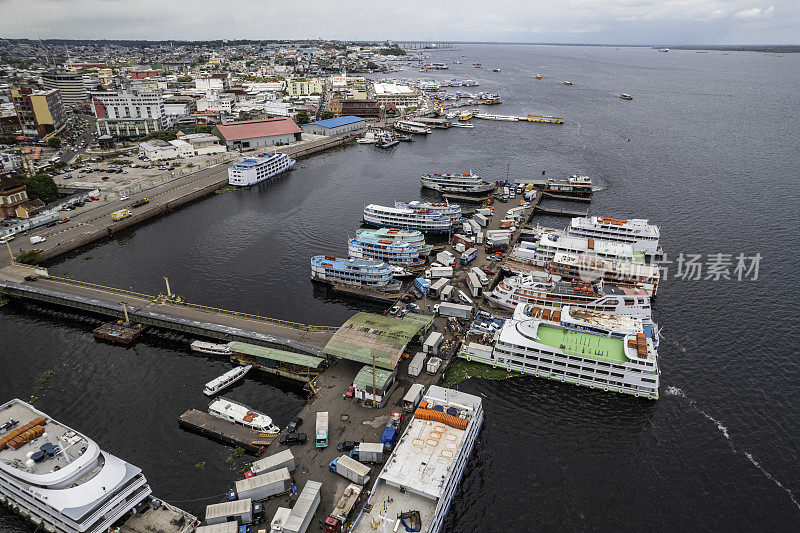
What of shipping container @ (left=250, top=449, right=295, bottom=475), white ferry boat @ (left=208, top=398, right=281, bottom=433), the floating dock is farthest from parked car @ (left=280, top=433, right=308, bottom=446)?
white ferry boat @ (left=208, top=398, right=281, bottom=433)

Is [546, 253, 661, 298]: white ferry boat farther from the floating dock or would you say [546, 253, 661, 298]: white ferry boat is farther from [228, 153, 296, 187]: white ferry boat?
[228, 153, 296, 187]: white ferry boat

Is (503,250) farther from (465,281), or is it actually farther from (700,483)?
(700,483)

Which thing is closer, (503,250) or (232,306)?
(232,306)

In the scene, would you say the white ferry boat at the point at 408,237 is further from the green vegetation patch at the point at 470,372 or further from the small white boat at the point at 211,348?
the small white boat at the point at 211,348

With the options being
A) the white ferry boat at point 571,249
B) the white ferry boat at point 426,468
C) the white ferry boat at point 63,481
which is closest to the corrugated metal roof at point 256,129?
the white ferry boat at point 571,249

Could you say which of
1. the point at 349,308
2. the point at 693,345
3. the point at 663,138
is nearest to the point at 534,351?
the point at 693,345

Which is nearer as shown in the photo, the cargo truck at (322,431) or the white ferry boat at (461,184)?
the cargo truck at (322,431)

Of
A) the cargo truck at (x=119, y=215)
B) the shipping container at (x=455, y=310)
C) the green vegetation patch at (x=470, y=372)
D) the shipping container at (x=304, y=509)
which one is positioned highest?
the cargo truck at (x=119, y=215)
